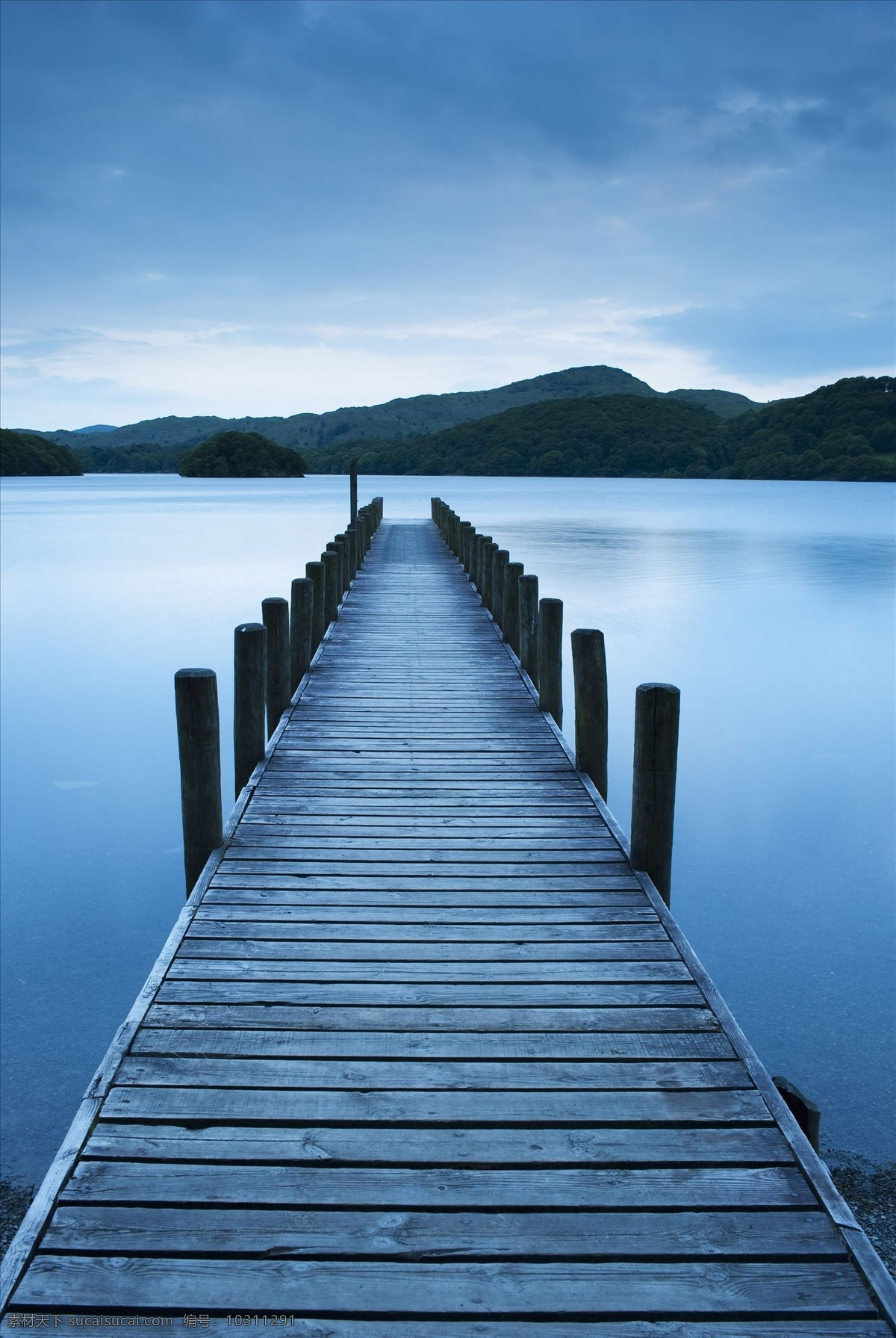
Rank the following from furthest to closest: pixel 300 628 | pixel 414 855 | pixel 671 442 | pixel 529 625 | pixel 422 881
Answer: pixel 671 442
pixel 529 625
pixel 300 628
pixel 414 855
pixel 422 881

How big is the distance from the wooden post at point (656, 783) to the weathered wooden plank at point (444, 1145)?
175 cm

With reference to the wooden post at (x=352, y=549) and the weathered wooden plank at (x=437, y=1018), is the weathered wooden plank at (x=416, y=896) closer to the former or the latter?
the weathered wooden plank at (x=437, y=1018)

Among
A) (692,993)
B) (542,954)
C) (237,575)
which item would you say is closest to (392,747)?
(542,954)

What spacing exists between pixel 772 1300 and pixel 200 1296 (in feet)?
4.41

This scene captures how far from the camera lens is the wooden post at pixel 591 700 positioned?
5.70m

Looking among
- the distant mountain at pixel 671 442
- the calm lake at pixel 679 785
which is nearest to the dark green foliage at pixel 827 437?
the distant mountain at pixel 671 442

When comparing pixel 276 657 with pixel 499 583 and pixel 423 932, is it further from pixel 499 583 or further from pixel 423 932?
pixel 499 583

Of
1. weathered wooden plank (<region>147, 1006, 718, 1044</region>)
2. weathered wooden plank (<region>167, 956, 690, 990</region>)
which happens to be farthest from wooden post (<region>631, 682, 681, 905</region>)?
weathered wooden plank (<region>147, 1006, 718, 1044</region>)

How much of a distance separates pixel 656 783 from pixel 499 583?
21.5 ft

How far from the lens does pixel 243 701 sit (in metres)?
5.88

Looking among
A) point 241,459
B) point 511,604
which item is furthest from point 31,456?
point 511,604

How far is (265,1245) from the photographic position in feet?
7.50

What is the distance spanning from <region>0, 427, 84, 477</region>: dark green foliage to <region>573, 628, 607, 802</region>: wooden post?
135471mm

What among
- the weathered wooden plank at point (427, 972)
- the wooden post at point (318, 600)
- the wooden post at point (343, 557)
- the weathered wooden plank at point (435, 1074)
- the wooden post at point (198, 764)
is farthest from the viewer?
the wooden post at point (343, 557)
